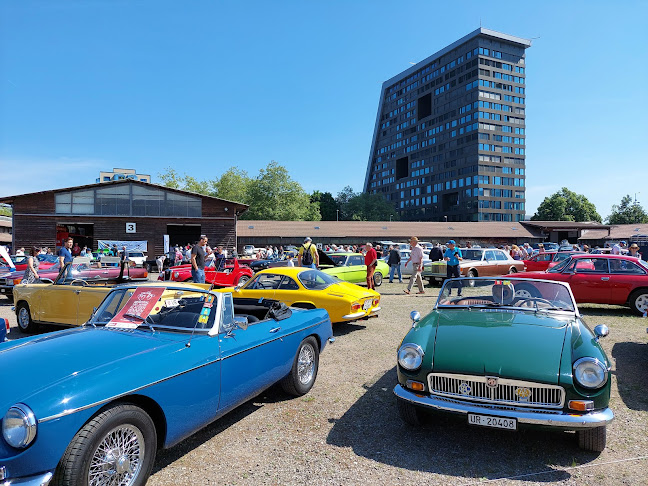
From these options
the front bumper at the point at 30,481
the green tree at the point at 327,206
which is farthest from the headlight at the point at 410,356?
the green tree at the point at 327,206

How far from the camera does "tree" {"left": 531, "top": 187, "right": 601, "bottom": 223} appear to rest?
3393 inches

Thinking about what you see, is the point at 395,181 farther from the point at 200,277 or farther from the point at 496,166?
the point at 200,277

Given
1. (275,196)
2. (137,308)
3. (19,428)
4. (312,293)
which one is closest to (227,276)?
(312,293)

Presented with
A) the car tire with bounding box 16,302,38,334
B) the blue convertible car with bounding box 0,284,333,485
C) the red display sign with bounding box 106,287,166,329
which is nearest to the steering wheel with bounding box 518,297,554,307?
the blue convertible car with bounding box 0,284,333,485

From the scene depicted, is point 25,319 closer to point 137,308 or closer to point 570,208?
point 137,308

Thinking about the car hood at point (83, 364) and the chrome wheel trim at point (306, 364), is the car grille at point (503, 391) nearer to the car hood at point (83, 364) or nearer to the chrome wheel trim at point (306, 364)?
Answer: the chrome wheel trim at point (306, 364)

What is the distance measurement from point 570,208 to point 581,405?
99.2 metres

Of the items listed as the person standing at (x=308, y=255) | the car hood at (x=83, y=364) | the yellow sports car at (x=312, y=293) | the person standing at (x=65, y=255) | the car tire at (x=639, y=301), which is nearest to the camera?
the car hood at (x=83, y=364)

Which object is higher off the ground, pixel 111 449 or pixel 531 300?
pixel 531 300

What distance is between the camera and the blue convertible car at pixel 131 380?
2324 millimetres

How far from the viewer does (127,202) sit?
35.0 meters

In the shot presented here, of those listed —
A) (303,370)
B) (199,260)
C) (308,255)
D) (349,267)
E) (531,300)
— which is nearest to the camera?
(531,300)

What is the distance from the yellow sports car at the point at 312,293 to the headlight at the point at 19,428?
5755mm

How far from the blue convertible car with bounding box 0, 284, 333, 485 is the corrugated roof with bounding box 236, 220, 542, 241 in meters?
43.2
